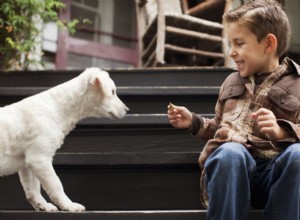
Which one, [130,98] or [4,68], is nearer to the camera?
[130,98]

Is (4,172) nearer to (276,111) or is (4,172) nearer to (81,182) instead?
(81,182)

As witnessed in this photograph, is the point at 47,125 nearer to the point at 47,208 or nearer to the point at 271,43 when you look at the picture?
the point at 47,208

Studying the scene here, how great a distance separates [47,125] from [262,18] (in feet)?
2.83

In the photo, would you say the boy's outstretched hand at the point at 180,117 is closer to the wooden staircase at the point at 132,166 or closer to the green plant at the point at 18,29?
the wooden staircase at the point at 132,166

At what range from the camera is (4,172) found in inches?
78.0

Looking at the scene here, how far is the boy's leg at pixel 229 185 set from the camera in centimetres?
148

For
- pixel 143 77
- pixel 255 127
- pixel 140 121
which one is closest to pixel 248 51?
pixel 255 127

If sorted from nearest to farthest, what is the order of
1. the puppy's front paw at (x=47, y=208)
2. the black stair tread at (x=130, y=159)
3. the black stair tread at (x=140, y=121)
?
the puppy's front paw at (x=47, y=208)
the black stair tread at (x=130, y=159)
the black stair tread at (x=140, y=121)

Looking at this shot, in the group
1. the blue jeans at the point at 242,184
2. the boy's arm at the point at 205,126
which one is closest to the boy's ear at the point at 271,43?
the boy's arm at the point at 205,126

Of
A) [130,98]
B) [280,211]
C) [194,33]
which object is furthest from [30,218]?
[194,33]

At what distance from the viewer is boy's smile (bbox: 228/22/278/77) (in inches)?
69.4

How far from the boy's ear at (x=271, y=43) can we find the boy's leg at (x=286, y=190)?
0.39 metres

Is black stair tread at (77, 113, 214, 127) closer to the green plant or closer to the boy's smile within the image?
the boy's smile

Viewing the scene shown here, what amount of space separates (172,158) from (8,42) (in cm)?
177
